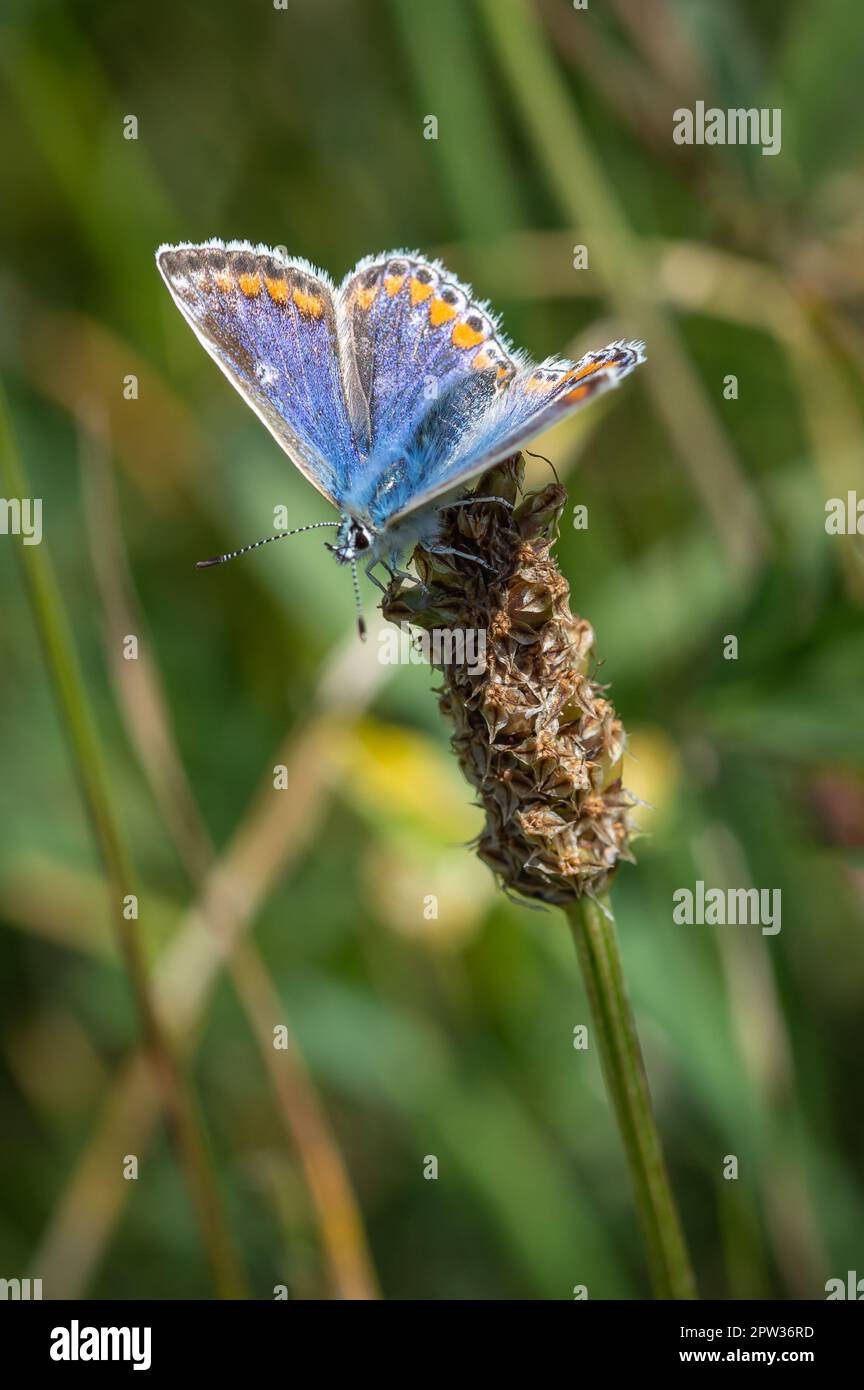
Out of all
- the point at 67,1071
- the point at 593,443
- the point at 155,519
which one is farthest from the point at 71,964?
the point at 593,443

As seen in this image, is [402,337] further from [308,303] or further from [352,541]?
[352,541]

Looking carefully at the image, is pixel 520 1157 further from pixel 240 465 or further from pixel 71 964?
pixel 240 465

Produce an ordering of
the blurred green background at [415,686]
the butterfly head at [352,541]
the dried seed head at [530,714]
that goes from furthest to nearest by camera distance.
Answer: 1. the blurred green background at [415,686]
2. the butterfly head at [352,541]
3. the dried seed head at [530,714]

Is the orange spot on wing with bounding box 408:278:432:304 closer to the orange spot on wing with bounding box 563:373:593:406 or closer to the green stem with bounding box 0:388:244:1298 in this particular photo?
the orange spot on wing with bounding box 563:373:593:406

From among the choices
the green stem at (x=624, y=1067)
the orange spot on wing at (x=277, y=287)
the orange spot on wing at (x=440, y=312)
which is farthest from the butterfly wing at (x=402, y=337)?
the green stem at (x=624, y=1067)

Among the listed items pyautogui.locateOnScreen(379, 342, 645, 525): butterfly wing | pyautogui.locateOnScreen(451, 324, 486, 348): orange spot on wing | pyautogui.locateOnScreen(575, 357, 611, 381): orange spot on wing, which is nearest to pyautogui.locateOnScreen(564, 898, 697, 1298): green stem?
pyautogui.locateOnScreen(379, 342, 645, 525): butterfly wing

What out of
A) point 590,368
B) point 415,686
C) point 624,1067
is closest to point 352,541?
point 590,368

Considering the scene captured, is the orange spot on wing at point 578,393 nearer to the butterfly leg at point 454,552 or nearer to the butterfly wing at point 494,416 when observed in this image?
the butterfly wing at point 494,416
